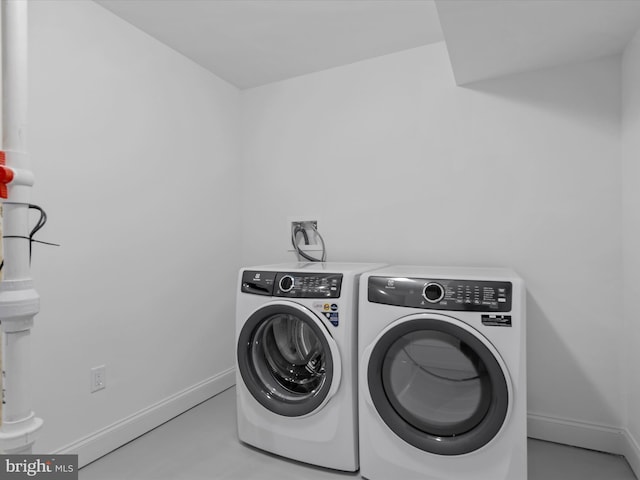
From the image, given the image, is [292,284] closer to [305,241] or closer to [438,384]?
[438,384]

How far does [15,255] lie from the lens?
0.93 m

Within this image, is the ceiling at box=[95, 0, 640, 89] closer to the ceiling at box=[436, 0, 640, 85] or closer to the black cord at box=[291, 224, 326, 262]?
the ceiling at box=[436, 0, 640, 85]

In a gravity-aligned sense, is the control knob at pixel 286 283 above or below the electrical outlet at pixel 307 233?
below

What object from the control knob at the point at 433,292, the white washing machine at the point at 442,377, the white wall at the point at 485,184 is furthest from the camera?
the white wall at the point at 485,184

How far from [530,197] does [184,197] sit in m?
2.05

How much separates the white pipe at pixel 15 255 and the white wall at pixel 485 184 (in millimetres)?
1849

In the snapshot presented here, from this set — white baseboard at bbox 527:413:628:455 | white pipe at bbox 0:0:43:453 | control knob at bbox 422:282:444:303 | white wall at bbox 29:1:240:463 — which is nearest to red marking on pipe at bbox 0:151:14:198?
white pipe at bbox 0:0:43:453

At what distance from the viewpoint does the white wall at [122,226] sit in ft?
5.55

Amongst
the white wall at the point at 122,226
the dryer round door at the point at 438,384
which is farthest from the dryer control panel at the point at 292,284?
the white wall at the point at 122,226

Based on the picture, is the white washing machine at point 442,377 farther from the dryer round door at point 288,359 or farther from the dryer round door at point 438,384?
the dryer round door at point 288,359

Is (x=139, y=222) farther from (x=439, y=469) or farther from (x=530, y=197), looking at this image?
(x=530, y=197)

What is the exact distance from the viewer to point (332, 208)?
8.56ft

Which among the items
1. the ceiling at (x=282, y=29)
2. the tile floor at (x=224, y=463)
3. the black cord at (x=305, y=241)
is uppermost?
the ceiling at (x=282, y=29)

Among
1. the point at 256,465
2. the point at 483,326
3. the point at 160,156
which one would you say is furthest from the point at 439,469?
the point at 160,156
